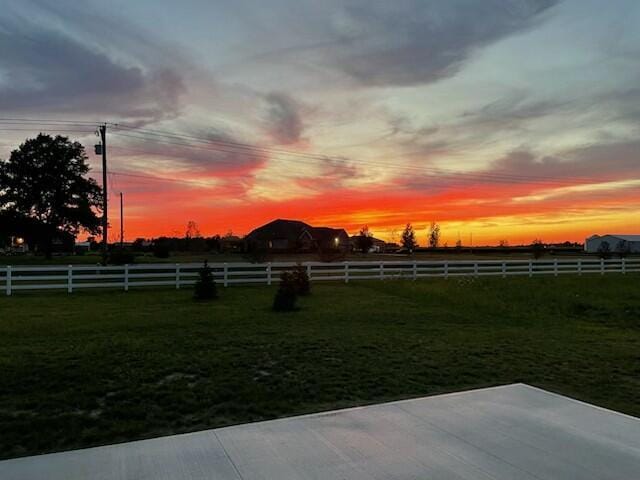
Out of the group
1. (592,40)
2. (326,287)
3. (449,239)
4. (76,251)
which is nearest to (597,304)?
(592,40)

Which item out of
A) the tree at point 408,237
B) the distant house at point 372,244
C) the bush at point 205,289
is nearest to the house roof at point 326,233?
the distant house at point 372,244

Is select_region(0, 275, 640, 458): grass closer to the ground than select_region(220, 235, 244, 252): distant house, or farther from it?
closer to the ground

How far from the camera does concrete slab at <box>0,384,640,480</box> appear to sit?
9.39 ft

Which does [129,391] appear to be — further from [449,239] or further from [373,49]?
[449,239]

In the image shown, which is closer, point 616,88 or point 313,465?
point 313,465

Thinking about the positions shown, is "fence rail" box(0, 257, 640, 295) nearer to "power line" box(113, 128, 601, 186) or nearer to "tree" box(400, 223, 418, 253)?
"power line" box(113, 128, 601, 186)

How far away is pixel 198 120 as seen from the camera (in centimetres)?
1805

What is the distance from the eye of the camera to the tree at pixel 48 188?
135ft

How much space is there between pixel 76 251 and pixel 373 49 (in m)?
69.3

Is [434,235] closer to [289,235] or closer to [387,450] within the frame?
[289,235]

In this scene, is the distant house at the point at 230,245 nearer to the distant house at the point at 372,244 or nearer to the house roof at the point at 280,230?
the house roof at the point at 280,230

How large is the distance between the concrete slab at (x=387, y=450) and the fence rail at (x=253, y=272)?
12841 millimetres

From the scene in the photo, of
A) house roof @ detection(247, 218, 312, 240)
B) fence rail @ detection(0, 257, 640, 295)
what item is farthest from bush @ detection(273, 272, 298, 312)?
house roof @ detection(247, 218, 312, 240)

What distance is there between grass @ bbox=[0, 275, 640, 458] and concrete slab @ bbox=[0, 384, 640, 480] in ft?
1.42
